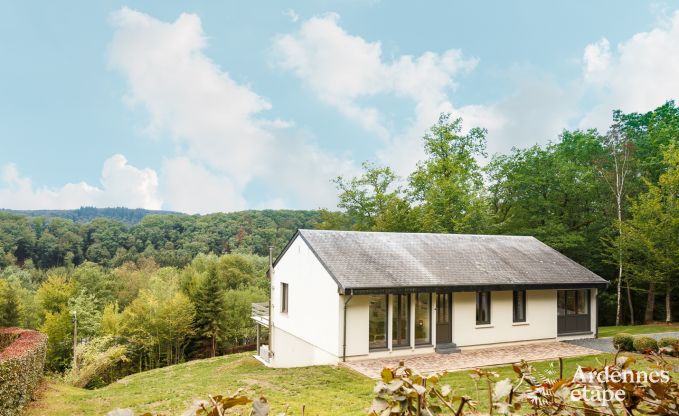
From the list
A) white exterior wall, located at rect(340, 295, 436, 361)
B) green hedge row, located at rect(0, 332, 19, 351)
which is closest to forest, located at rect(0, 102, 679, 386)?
green hedge row, located at rect(0, 332, 19, 351)

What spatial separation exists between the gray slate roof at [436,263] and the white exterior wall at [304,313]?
0.74 metres

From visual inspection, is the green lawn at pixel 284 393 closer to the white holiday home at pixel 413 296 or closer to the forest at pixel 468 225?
the white holiday home at pixel 413 296

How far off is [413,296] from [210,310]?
25383mm

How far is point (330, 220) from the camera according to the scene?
34.9 meters

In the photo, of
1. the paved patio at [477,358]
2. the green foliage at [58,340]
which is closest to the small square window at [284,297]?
the paved patio at [477,358]

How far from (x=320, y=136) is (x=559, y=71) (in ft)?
66.9

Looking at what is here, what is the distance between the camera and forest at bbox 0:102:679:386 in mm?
22838

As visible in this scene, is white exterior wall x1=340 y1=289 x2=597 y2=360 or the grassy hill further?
white exterior wall x1=340 y1=289 x2=597 y2=360

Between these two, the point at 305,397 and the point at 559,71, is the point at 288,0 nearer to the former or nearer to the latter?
the point at 559,71

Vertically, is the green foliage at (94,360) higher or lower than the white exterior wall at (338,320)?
lower

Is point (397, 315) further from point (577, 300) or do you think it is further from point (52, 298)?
point (52, 298)

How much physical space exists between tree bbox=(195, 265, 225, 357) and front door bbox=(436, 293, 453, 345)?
25154 millimetres

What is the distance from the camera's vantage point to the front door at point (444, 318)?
15.3 metres

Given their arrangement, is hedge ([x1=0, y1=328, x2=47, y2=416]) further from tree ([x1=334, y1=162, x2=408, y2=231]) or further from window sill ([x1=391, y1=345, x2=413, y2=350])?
tree ([x1=334, y1=162, x2=408, y2=231])
